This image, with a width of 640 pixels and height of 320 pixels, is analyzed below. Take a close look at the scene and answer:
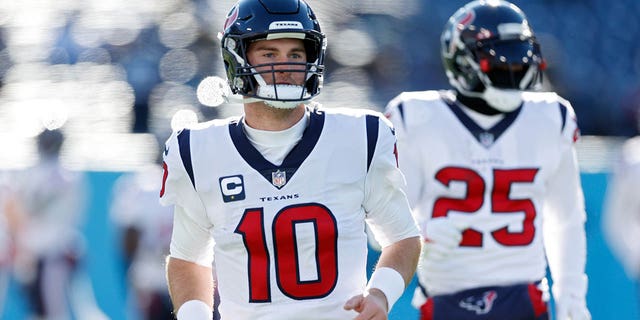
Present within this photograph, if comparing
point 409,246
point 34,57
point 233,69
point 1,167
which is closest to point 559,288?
point 409,246

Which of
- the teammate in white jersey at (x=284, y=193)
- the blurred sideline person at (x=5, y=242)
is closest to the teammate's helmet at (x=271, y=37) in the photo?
the teammate in white jersey at (x=284, y=193)

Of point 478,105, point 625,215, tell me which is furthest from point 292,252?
point 625,215

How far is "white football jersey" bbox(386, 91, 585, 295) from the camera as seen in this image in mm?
4020

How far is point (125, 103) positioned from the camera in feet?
27.4

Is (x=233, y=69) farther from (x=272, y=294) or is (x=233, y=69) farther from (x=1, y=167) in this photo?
(x=1, y=167)

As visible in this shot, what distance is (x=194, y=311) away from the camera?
9.41ft

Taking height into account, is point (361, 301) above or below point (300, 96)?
below

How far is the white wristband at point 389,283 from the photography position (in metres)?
2.72

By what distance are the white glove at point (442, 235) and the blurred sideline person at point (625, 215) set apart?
2.22 metres

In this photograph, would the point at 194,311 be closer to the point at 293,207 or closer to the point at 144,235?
the point at 293,207

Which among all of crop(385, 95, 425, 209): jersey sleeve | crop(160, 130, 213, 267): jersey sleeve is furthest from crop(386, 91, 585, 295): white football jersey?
crop(160, 130, 213, 267): jersey sleeve

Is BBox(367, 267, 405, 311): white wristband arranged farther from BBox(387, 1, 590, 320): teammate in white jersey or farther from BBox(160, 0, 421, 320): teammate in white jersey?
BBox(387, 1, 590, 320): teammate in white jersey

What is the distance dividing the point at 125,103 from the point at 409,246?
5768mm

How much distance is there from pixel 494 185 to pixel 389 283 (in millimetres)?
1387
